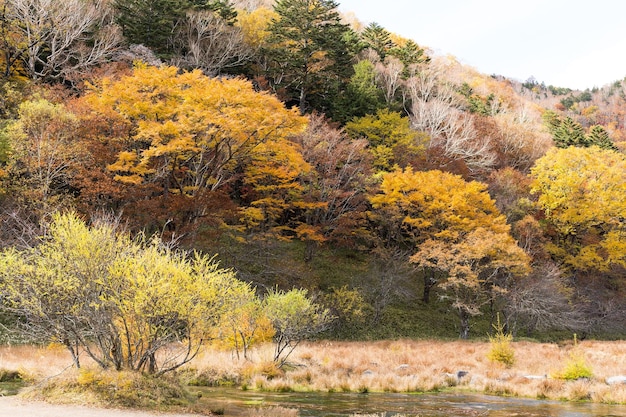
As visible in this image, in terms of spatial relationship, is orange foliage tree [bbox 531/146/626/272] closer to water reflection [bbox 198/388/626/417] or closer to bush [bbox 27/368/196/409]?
water reflection [bbox 198/388/626/417]

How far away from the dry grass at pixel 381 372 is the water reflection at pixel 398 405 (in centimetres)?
80

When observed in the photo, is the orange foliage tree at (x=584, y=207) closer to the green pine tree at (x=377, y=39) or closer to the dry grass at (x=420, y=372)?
the dry grass at (x=420, y=372)

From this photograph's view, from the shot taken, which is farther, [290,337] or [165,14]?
[165,14]

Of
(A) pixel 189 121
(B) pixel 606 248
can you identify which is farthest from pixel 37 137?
(B) pixel 606 248

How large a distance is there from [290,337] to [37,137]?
17.9 m

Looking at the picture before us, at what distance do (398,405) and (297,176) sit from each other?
23877mm

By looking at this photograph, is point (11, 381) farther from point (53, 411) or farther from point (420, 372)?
point (420, 372)

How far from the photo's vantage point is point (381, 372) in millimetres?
20297

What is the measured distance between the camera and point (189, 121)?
29016 millimetres

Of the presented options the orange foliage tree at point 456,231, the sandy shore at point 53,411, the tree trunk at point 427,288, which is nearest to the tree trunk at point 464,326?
the orange foliage tree at point 456,231

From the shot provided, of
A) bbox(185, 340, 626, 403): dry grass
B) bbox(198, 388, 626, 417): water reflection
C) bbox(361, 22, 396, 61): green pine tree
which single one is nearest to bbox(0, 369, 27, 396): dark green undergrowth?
bbox(198, 388, 626, 417): water reflection

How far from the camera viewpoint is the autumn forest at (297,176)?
29141 mm

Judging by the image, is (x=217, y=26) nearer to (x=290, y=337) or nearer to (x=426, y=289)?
(x=426, y=289)

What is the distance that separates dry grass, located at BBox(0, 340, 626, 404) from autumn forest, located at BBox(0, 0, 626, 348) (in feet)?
6.35
